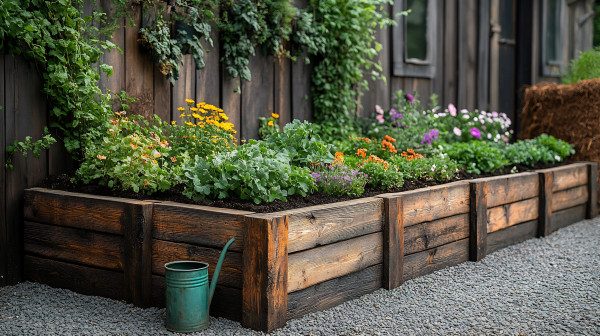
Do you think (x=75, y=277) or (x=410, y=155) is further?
(x=410, y=155)

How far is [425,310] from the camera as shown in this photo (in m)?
3.20

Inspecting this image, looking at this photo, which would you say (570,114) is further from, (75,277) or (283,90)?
(75,277)

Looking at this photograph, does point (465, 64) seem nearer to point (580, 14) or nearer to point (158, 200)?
point (580, 14)

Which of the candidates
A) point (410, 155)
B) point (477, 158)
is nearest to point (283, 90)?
point (410, 155)

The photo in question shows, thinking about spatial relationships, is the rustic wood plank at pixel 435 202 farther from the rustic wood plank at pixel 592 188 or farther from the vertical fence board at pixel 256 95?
the rustic wood plank at pixel 592 188

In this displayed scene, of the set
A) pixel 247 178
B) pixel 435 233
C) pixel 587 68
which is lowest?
pixel 435 233

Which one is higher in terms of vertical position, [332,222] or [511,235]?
[332,222]

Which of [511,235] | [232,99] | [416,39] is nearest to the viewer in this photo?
[232,99]

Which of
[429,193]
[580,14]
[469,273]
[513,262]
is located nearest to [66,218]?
[429,193]

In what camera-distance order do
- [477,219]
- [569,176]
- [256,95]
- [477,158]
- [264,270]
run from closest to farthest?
[264,270]
[477,219]
[256,95]
[477,158]
[569,176]

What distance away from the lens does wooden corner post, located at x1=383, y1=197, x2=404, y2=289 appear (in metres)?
3.50

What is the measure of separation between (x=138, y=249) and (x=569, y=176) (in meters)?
4.36

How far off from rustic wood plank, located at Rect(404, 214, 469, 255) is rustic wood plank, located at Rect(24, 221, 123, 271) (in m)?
1.73

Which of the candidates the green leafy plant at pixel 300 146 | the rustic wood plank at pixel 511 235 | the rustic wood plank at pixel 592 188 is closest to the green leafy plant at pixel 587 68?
the rustic wood plank at pixel 592 188
